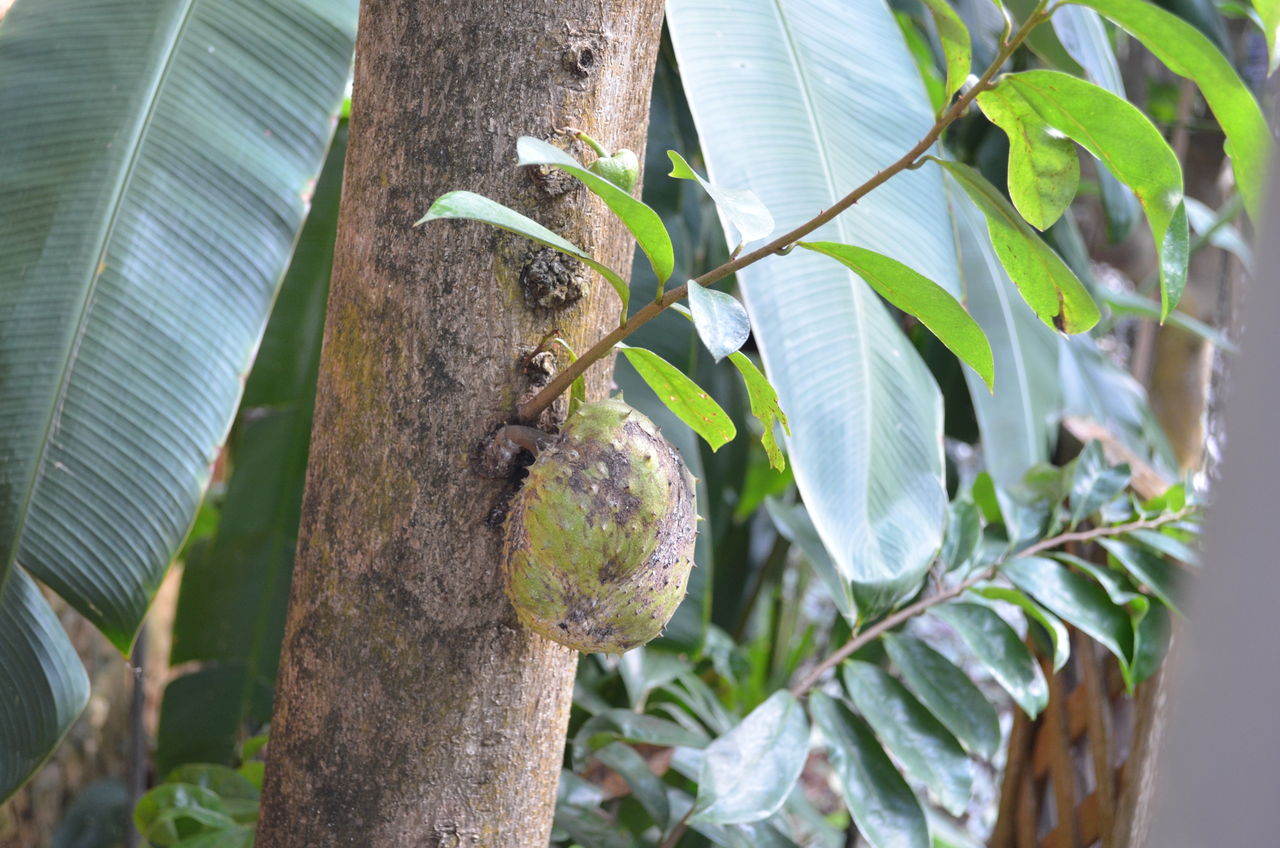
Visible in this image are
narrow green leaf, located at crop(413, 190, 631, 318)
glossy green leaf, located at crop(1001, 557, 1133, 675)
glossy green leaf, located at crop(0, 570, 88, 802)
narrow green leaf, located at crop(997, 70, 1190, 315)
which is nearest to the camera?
narrow green leaf, located at crop(413, 190, 631, 318)

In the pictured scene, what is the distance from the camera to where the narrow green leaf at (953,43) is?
49 centimetres

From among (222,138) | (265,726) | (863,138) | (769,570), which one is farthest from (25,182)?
(769,570)

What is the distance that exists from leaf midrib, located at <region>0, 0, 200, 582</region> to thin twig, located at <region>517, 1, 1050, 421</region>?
0.32 meters

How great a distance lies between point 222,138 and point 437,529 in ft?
1.23

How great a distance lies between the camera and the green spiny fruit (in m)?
0.41


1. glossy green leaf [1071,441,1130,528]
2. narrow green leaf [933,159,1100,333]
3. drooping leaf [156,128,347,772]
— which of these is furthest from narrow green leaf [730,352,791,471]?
drooping leaf [156,128,347,772]

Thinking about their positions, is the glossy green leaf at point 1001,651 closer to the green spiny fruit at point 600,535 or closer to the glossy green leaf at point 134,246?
the green spiny fruit at point 600,535

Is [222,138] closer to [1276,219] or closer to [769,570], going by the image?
[1276,219]

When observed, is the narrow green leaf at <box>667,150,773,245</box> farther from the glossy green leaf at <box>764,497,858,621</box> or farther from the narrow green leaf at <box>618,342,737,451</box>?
the glossy green leaf at <box>764,497,858,621</box>

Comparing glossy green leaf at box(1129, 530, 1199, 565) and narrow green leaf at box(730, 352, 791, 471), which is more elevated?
narrow green leaf at box(730, 352, 791, 471)

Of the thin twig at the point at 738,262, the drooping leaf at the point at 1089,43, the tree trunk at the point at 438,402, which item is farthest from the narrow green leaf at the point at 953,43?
the drooping leaf at the point at 1089,43

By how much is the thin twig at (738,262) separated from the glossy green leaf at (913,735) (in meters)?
0.45

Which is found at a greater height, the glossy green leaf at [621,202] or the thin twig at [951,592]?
the glossy green leaf at [621,202]

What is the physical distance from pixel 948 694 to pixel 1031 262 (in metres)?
0.44
